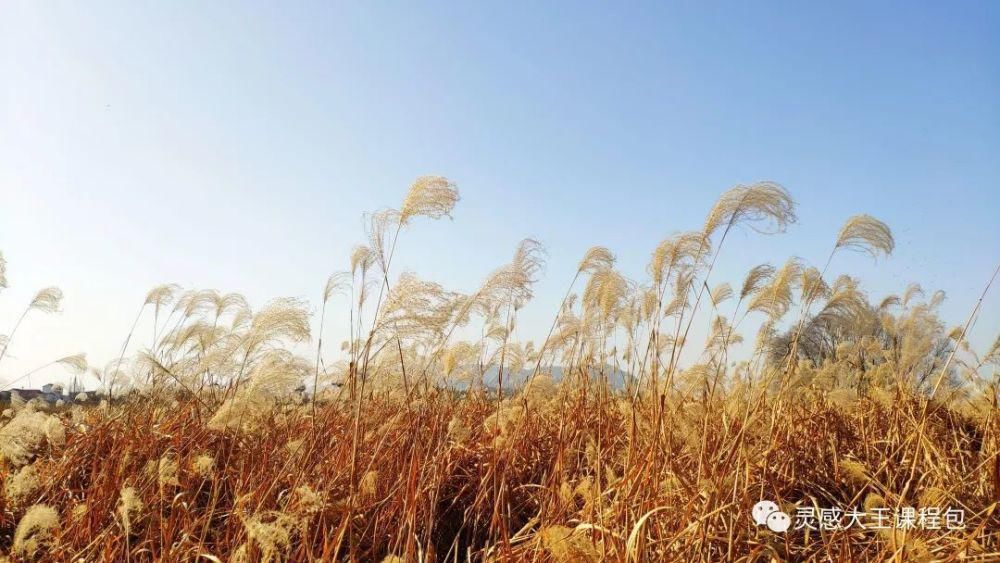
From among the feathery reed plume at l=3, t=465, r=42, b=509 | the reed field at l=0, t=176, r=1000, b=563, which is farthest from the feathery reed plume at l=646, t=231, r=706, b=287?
the feathery reed plume at l=3, t=465, r=42, b=509

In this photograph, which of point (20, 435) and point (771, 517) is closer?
point (771, 517)

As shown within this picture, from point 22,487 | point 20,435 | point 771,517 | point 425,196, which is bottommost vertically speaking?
point 22,487

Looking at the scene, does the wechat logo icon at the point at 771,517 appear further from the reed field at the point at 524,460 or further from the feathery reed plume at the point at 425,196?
the feathery reed plume at the point at 425,196

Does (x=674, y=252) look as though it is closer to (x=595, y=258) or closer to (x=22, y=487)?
(x=595, y=258)

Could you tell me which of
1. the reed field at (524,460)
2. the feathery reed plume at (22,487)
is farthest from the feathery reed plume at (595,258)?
the feathery reed plume at (22,487)

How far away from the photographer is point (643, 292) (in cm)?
473

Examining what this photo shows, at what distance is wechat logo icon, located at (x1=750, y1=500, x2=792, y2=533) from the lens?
2.51m

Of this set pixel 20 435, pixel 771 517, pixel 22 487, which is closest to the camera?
pixel 771 517

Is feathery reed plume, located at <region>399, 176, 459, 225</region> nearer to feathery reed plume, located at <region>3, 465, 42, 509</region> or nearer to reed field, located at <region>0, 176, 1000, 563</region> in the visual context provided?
reed field, located at <region>0, 176, 1000, 563</region>

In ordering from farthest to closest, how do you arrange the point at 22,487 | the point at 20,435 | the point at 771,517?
1. the point at 20,435
2. the point at 22,487
3. the point at 771,517

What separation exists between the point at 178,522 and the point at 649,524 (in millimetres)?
2256

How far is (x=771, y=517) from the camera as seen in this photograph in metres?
2.54

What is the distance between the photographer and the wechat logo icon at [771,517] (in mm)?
2510

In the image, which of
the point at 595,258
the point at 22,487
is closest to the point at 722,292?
the point at 595,258
